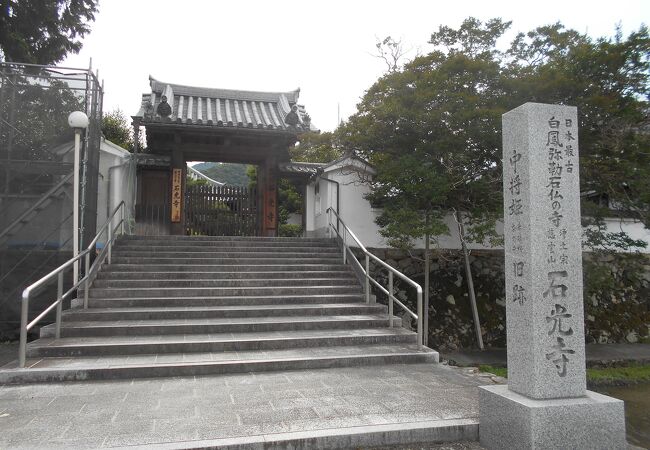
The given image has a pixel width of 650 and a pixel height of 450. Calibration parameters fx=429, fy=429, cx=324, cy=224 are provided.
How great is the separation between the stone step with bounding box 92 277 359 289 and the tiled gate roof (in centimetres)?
442

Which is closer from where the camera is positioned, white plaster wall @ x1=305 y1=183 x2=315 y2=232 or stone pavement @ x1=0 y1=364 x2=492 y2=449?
stone pavement @ x1=0 y1=364 x2=492 y2=449

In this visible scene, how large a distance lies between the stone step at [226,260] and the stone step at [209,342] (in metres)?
2.84

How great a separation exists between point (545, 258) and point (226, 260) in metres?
6.92

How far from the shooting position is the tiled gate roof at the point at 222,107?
36.2 feet

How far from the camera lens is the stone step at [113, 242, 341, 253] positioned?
30.7 ft

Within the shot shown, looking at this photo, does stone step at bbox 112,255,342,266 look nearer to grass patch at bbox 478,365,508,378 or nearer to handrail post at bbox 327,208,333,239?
handrail post at bbox 327,208,333,239

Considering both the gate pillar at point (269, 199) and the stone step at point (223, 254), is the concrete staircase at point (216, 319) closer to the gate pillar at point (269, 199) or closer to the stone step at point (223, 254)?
the stone step at point (223, 254)

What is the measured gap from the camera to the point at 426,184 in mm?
8562

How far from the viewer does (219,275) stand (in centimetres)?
855

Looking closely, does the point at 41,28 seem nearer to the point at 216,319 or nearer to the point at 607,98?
the point at 216,319

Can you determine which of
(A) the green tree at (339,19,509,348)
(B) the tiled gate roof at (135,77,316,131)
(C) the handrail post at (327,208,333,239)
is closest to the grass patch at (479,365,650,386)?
(A) the green tree at (339,19,509,348)

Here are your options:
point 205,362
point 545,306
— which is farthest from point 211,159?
point 545,306

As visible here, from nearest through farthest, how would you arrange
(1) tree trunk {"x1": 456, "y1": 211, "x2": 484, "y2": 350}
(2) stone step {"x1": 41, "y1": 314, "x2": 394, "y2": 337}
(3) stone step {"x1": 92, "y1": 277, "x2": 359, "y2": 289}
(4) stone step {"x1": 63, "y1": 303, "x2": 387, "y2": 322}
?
1. (2) stone step {"x1": 41, "y1": 314, "x2": 394, "y2": 337}
2. (4) stone step {"x1": 63, "y1": 303, "x2": 387, "y2": 322}
3. (3) stone step {"x1": 92, "y1": 277, "x2": 359, "y2": 289}
4. (1) tree trunk {"x1": 456, "y1": 211, "x2": 484, "y2": 350}

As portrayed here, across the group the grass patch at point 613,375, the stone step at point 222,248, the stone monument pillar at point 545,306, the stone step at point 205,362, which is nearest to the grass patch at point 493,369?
the grass patch at point 613,375
